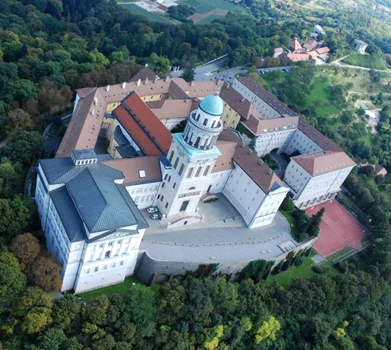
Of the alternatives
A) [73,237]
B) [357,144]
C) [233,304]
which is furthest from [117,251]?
[357,144]

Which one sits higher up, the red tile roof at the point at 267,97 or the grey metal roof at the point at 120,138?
the red tile roof at the point at 267,97

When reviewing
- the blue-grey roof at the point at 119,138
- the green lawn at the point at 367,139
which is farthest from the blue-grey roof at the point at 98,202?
the green lawn at the point at 367,139

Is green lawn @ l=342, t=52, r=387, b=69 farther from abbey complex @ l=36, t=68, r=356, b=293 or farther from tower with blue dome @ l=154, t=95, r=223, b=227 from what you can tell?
tower with blue dome @ l=154, t=95, r=223, b=227

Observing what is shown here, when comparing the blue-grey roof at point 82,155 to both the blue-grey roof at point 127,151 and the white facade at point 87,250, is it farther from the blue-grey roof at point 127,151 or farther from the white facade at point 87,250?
the blue-grey roof at point 127,151

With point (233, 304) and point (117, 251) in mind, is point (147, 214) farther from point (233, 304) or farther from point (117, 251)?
point (233, 304)

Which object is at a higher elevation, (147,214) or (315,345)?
(147,214)
